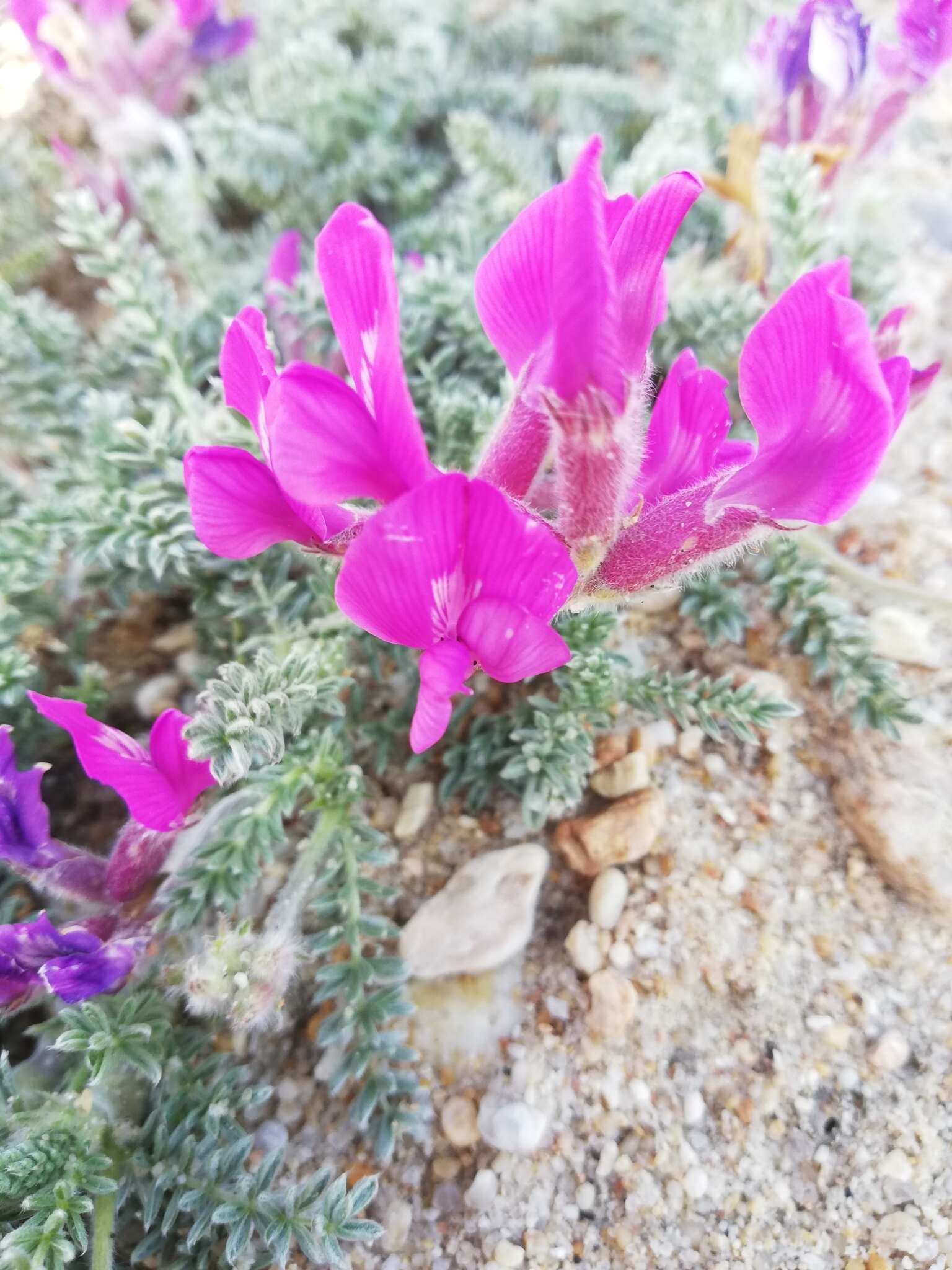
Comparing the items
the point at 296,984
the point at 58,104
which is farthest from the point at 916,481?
the point at 58,104

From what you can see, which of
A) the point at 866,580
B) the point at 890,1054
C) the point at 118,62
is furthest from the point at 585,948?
the point at 118,62

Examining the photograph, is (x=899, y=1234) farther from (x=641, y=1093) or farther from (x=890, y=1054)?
(x=641, y=1093)

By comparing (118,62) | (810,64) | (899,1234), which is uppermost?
(118,62)

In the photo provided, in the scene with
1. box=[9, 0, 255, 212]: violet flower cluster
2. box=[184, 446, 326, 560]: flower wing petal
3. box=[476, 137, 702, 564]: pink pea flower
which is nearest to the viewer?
box=[476, 137, 702, 564]: pink pea flower

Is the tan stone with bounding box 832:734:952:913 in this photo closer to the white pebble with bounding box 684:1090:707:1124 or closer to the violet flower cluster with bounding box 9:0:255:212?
the white pebble with bounding box 684:1090:707:1124

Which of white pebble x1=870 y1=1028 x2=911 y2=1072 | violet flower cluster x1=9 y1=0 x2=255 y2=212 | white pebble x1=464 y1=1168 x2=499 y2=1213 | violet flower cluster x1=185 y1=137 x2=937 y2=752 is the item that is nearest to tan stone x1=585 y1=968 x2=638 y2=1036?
white pebble x1=464 y1=1168 x2=499 y2=1213

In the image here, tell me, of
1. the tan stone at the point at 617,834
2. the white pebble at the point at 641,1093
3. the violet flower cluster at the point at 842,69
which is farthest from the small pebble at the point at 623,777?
the violet flower cluster at the point at 842,69
